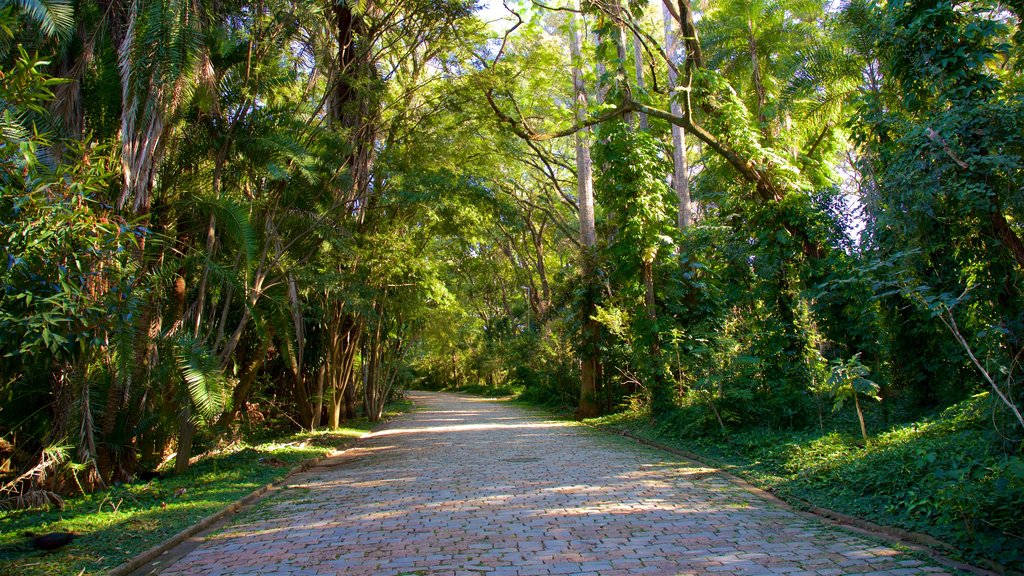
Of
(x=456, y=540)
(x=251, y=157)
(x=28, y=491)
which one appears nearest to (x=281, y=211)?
(x=251, y=157)

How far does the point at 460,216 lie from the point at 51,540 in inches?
437

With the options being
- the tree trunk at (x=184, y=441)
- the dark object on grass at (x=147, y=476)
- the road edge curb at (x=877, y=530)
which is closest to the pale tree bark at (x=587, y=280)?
the road edge curb at (x=877, y=530)

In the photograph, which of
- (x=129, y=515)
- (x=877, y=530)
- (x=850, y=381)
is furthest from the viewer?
(x=850, y=381)

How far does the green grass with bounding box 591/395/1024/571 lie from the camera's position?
15.6 feet

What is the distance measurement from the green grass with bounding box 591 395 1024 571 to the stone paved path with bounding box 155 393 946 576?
53cm

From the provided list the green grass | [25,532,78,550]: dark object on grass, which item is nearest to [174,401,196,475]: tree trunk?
[25,532,78,550]: dark object on grass

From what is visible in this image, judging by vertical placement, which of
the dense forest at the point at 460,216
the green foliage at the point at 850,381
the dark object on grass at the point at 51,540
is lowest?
the dark object on grass at the point at 51,540

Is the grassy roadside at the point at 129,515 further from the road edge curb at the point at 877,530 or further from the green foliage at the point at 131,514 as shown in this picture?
the road edge curb at the point at 877,530

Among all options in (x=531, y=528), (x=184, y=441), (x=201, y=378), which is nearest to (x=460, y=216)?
(x=184, y=441)

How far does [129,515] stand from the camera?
7027 millimetres

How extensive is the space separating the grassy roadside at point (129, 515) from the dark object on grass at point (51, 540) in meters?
0.06

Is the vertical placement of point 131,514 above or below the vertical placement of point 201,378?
below

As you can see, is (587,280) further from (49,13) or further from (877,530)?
(49,13)

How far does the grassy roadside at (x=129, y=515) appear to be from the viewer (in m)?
5.30
